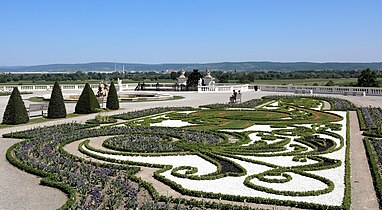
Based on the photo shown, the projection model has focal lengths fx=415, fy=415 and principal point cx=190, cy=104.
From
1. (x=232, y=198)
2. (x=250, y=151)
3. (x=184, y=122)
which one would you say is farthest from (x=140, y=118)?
(x=232, y=198)

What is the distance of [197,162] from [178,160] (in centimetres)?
66

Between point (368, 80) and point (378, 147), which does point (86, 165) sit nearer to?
point (378, 147)

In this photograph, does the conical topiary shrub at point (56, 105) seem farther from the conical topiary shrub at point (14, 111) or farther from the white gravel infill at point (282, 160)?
the white gravel infill at point (282, 160)

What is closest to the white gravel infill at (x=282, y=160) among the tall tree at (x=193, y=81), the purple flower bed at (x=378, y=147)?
the purple flower bed at (x=378, y=147)

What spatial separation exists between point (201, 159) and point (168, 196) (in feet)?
12.9

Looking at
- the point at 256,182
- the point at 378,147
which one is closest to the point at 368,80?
the point at 378,147

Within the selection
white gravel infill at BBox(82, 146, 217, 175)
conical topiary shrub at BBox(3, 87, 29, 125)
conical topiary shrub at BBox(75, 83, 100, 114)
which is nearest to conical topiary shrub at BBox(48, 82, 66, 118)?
conical topiary shrub at BBox(75, 83, 100, 114)

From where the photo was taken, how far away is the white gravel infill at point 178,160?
12.1 metres

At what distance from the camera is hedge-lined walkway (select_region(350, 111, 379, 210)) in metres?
9.03

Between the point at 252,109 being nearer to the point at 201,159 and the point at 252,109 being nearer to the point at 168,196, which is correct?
the point at 201,159

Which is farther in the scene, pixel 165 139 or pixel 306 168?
pixel 165 139

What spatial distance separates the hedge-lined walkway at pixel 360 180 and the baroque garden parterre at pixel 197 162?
0.21 m

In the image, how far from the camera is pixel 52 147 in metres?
14.6

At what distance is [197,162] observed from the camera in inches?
507
